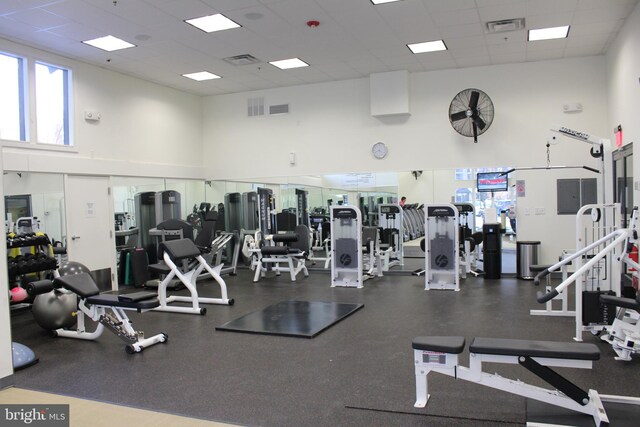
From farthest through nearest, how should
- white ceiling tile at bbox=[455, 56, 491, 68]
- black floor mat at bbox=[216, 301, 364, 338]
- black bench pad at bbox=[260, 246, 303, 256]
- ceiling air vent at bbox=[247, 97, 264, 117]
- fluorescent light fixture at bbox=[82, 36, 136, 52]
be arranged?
ceiling air vent at bbox=[247, 97, 264, 117] < black bench pad at bbox=[260, 246, 303, 256] < white ceiling tile at bbox=[455, 56, 491, 68] < fluorescent light fixture at bbox=[82, 36, 136, 52] < black floor mat at bbox=[216, 301, 364, 338]

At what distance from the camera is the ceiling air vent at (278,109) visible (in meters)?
10.1

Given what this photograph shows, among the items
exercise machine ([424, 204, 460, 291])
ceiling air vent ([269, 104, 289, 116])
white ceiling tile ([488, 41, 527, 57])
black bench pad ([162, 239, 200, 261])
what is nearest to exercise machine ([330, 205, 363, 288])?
exercise machine ([424, 204, 460, 291])

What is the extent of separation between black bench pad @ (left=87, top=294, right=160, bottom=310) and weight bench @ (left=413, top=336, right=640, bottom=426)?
8.98 ft

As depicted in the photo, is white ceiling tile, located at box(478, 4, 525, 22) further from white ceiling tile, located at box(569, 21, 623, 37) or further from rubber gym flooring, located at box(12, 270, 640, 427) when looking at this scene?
rubber gym flooring, located at box(12, 270, 640, 427)

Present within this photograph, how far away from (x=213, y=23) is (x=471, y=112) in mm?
4561

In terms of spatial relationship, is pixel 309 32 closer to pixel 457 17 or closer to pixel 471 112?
pixel 457 17

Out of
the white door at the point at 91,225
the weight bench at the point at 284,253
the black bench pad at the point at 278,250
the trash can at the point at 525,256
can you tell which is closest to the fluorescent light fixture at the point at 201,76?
the white door at the point at 91,225

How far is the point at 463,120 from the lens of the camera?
8.70 meters

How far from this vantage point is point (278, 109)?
33.3 ft

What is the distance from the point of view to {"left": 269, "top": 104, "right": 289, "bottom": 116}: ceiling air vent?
10.1m

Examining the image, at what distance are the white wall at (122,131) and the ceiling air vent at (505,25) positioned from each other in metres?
6.11

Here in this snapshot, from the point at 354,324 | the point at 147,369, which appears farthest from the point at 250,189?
the point at 147,369

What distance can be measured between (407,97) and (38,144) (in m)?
6.06

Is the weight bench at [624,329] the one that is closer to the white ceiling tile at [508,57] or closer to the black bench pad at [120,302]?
the black bench pad at [120,302]
